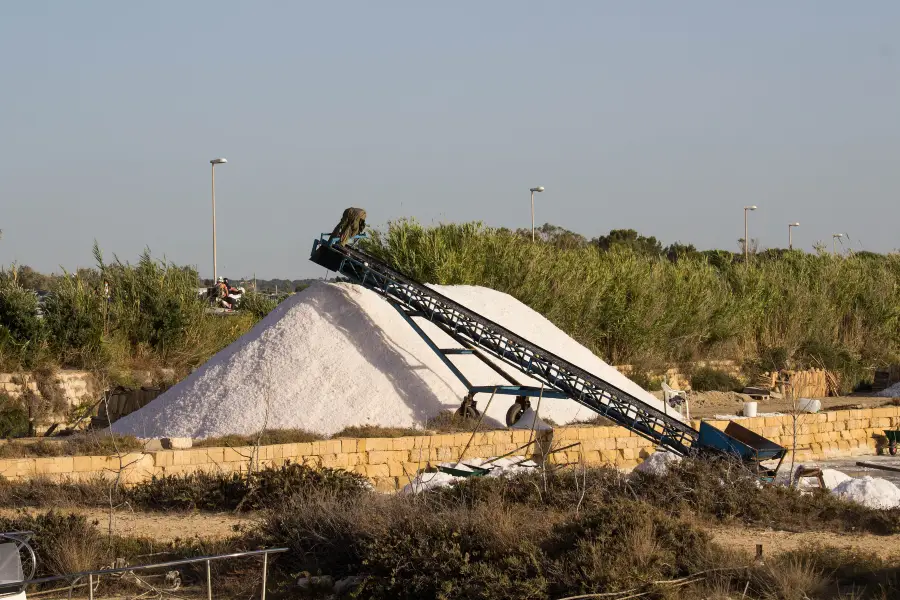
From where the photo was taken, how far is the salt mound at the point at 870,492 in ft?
40.7

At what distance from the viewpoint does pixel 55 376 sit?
2288 centimetres

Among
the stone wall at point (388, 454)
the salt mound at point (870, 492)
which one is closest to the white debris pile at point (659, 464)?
the stone wall at point (388, 454)

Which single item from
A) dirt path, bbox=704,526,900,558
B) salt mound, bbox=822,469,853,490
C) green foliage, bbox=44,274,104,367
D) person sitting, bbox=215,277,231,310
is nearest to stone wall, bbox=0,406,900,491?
dirt path, bbox=704,526,900,558

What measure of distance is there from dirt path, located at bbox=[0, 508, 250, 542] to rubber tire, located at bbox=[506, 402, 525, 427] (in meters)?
6.26

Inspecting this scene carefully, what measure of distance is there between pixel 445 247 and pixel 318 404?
395 inches

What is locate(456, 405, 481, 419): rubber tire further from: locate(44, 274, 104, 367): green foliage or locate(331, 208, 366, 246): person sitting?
locate(44, 274, 104, 367): green foliage

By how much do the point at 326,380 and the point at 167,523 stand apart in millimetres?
6292

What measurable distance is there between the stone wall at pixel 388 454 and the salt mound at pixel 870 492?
3.06 metres

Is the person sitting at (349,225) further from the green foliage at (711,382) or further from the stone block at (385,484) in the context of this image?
the green foliage at (711,382)

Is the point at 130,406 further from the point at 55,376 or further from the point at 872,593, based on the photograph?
the point at 872,593

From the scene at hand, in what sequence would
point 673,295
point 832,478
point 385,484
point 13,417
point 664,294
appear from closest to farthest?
point 832,478 → point 385,484 → point 13,417 → point 664,294 → point 673,295

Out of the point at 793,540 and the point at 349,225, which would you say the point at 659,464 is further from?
the point at 349,225

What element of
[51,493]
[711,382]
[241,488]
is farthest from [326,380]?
[711,382]

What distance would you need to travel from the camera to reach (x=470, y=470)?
44.9ft
